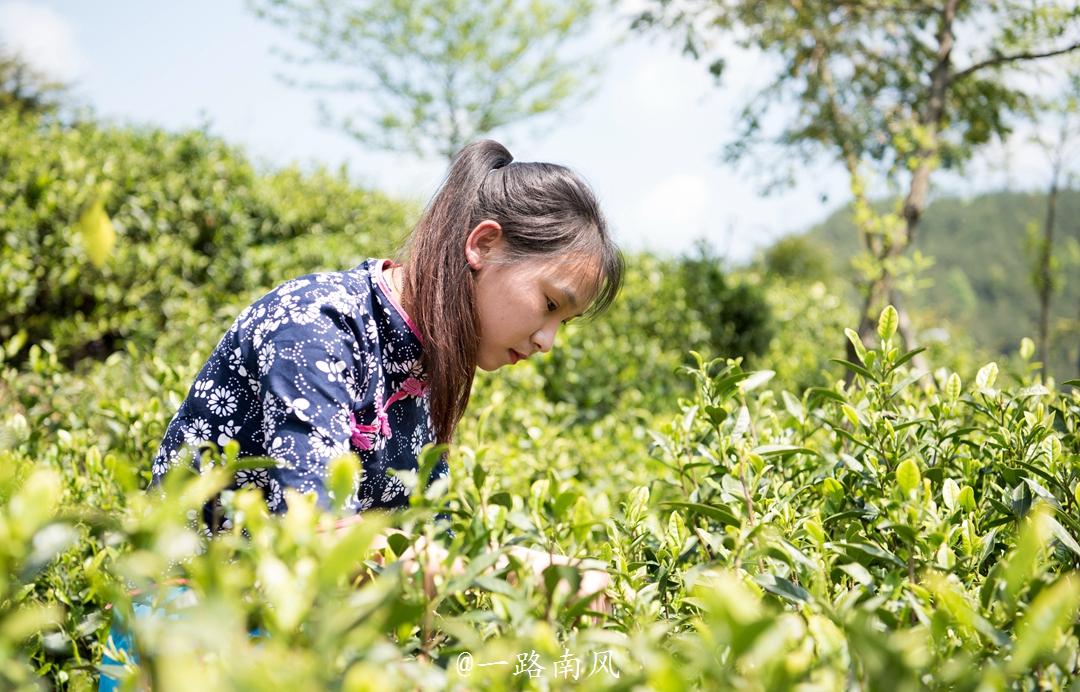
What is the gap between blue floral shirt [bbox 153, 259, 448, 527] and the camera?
1.53 metres

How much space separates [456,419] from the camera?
6.98 ft

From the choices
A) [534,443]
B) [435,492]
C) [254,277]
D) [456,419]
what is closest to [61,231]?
[254,277]

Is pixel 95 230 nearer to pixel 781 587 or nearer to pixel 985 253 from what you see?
pixel 781 587

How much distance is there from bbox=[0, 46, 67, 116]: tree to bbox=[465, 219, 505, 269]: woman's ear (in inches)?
672

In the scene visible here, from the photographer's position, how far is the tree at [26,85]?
54.1 feet

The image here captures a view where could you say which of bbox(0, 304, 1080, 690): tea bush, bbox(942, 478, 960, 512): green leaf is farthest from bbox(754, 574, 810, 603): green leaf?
bbox(942, 478, 960, 512): green leaf

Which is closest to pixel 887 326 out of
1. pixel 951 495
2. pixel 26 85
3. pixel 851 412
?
pixel 851 412

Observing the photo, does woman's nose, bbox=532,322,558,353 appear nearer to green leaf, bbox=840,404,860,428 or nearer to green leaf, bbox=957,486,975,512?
green leaf, bbox=840,404,860,428

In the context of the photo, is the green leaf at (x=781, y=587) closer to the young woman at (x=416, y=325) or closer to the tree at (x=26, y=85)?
the young woman at (x=416, y=325)

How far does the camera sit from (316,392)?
1562 mm

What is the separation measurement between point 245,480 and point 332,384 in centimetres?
31

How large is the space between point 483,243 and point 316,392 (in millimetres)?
557

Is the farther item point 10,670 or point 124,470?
point 124,470

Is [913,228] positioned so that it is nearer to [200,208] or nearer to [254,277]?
[254,277]
